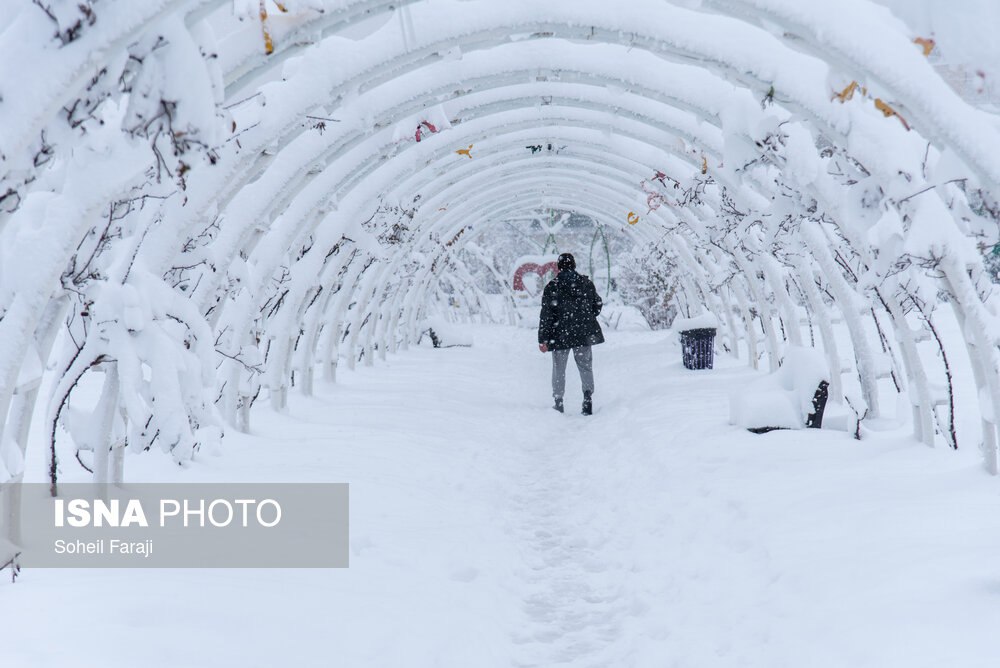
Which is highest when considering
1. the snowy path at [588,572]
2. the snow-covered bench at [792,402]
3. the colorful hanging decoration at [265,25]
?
the colorful hanging decoration at [265,25]

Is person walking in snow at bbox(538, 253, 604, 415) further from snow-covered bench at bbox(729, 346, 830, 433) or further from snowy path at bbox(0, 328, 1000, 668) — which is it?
snow-covered bench at bbox(729, 346, 830, 433)

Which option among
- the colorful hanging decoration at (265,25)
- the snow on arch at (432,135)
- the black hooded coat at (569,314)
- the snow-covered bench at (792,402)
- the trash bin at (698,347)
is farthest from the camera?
the trash bin at (698,347)

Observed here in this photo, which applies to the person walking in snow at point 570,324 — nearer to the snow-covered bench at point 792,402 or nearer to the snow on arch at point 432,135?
the snow on arch at point 432,135

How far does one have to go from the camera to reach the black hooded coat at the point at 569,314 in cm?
1011

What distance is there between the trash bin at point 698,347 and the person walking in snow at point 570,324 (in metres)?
2.82

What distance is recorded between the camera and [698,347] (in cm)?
1279

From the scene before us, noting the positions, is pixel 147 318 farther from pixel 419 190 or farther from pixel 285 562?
pixel 419 190

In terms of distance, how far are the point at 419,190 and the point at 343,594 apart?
8.34 meters

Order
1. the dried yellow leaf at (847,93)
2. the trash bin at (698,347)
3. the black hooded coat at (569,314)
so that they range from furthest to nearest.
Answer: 1. the trash bin at (698,347)
2. the black hooded coat at (569,314)
3. the dried yellow leaf at (847,93)

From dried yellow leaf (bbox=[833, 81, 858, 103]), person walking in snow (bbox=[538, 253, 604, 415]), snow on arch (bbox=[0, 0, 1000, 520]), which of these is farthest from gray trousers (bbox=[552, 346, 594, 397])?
dried yellow leaf (bbox=[833, 81, 858, 103])

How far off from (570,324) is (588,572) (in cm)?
543

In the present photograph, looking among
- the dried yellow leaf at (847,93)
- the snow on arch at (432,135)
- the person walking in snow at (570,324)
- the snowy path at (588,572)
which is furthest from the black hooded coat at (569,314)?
the dried yellow leaf at (847,93)

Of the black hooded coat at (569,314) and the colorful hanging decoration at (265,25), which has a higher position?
the colorful hanging decoration at (265,25)

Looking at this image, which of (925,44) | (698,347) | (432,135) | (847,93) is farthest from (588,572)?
(698,347)
